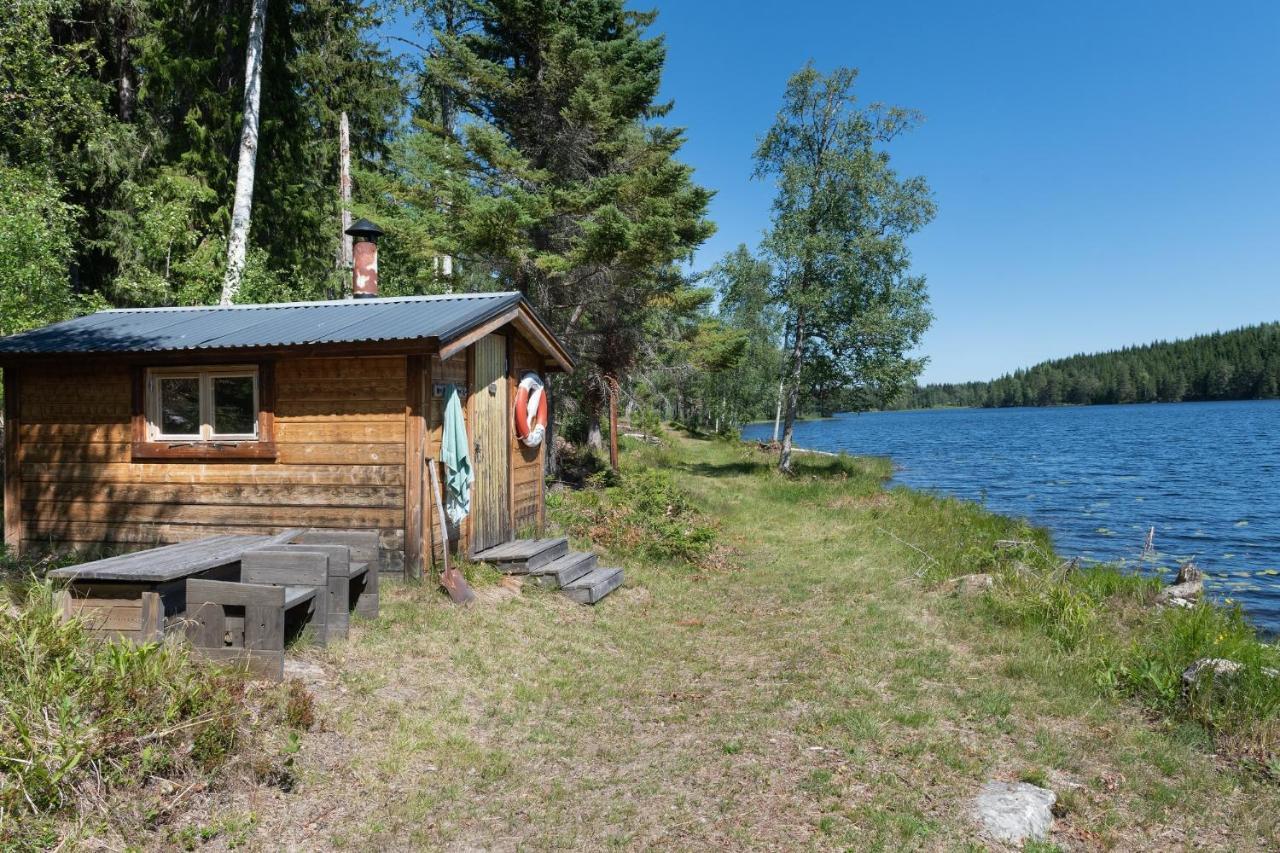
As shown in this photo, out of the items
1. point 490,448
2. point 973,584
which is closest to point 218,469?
point 490,448

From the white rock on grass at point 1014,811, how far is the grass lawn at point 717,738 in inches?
4.5

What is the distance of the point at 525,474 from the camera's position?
1199cm

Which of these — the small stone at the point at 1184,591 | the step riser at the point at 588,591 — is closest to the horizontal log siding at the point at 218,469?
the step riser at the point at 588,591

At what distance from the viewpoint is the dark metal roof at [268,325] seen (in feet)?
28.5

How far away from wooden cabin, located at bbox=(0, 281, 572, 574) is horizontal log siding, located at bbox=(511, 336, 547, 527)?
84cm

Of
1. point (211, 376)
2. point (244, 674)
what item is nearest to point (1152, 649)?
point (244, 674)

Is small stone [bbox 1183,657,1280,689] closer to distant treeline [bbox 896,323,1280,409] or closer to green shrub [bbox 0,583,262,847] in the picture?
green shrub [bbox 0,583,262,847]

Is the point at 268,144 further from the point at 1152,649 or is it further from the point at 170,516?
the point at 1152,649

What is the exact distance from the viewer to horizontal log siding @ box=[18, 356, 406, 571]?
8.89 meters

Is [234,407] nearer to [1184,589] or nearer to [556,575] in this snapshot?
[556,575]

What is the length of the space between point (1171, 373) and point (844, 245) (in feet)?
432

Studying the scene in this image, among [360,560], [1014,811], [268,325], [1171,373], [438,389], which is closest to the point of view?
[1014,811]

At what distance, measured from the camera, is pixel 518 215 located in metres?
15.0

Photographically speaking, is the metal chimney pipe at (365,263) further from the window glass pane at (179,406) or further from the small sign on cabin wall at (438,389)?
the small sign on cabin wall at (438,389)
